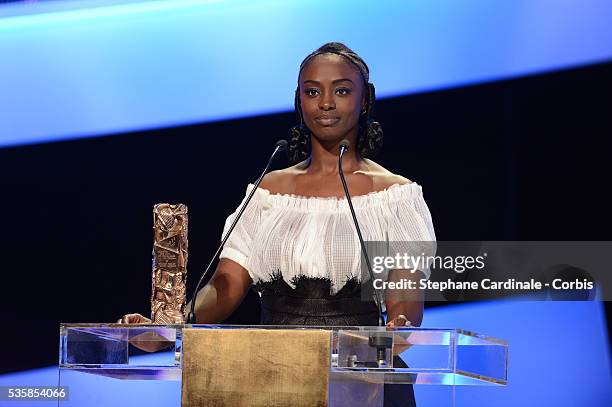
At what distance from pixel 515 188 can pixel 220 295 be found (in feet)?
4.16

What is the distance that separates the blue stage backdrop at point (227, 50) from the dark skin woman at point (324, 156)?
0.75m

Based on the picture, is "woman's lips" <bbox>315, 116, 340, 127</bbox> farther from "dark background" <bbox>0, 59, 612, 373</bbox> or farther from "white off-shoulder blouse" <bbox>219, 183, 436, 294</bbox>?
"dark background" <bbox>0, 59, 612, 373</bbox>

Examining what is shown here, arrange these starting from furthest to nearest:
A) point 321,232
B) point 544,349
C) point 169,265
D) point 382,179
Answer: point 544,349 → point 382,179 → point 321,232 → point 169,265

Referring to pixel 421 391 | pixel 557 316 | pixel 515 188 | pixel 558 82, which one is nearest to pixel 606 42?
pixel 558 82

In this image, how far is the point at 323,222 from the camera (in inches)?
121

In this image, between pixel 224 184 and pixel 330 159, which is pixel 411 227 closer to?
pixel 330 159

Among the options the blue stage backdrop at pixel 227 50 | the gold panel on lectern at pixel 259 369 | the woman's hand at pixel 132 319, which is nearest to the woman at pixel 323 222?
the woman's hand at pixel 132 319

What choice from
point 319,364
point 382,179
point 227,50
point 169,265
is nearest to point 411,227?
point 382,179

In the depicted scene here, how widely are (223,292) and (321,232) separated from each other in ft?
1.11

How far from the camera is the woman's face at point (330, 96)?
124 inches

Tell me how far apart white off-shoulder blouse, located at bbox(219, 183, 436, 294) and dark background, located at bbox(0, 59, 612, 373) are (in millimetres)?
697

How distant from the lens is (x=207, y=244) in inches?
155

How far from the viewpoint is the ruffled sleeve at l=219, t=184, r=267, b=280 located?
3129 mm

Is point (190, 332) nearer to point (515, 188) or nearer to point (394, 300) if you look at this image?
point (394, 300)
